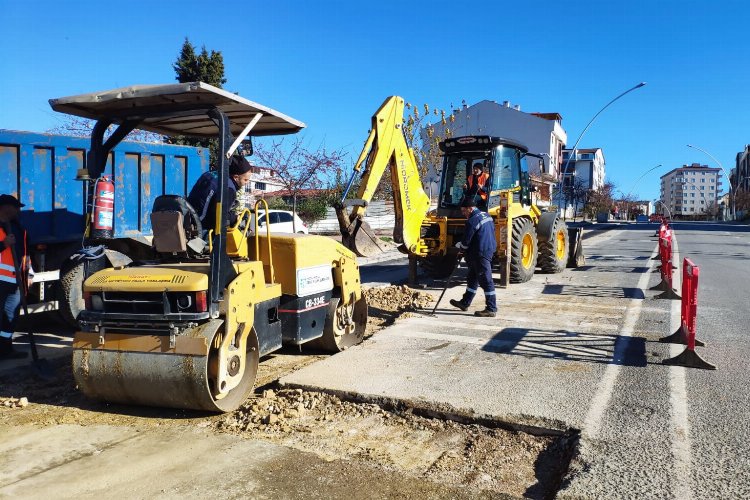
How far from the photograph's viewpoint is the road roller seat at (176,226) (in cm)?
462

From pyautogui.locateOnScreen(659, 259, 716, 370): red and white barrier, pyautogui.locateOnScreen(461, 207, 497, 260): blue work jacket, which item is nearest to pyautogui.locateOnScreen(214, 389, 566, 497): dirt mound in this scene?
pyautogui.locateOnScreen(659, 259, 716, 370): red and white barrier

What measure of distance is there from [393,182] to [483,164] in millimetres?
2139

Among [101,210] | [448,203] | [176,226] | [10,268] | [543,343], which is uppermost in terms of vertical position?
[448,203]

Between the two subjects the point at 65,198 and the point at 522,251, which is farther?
the point at 522,251

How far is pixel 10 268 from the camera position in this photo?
6.23 m

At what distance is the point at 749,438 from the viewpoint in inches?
159

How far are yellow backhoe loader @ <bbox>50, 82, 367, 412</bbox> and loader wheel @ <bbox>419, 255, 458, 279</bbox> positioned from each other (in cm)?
690

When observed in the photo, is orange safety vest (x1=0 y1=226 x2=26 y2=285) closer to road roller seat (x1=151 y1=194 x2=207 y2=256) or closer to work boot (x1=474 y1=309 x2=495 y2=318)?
road roller seat (x1=151 y1=194 x2=207 y2=256)

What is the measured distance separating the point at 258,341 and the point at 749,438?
371 centimetres

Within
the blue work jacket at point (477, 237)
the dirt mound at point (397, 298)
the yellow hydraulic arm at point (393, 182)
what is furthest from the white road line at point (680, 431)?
the yellow hydraulic arm at point (393, 182)

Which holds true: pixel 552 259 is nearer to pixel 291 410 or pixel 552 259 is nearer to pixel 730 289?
pixel 730 289

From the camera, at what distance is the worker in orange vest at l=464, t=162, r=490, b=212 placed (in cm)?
1091

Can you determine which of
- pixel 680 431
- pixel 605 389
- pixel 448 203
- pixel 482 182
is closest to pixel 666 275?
pixel 482 182

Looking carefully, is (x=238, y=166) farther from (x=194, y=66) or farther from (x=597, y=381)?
(x=194, y=66)
